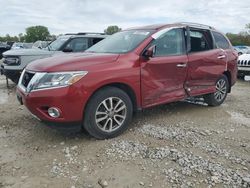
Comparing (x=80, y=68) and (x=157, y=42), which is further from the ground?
(x=157, y=42)

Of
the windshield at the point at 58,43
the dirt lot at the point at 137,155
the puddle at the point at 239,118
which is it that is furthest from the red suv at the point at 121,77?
the windshield at the point at 58,43

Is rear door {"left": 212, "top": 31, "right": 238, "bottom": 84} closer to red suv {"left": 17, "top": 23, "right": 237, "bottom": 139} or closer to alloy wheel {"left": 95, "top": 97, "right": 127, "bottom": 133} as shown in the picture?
red suv {"left": 17, "top": 23, "right": 237, "bottom": 139}

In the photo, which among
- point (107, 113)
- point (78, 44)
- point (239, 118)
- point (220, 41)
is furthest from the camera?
point (78, 44)

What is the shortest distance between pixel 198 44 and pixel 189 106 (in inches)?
56.7

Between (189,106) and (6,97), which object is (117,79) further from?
(6,97)

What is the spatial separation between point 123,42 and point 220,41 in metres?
2.47

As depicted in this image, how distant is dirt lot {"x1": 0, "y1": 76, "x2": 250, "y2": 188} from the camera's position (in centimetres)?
345

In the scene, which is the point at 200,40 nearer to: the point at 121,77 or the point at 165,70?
the point at 165,70

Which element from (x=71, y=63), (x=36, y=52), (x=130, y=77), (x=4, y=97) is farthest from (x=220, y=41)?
(x=4, y=97)

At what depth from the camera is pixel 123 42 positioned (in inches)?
212

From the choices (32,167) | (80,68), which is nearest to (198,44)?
(80,68)

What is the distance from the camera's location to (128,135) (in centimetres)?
479

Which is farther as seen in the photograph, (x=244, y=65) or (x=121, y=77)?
(x=244, y=65)

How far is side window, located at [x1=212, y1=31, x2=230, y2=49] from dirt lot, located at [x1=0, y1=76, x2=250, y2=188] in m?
1.67
